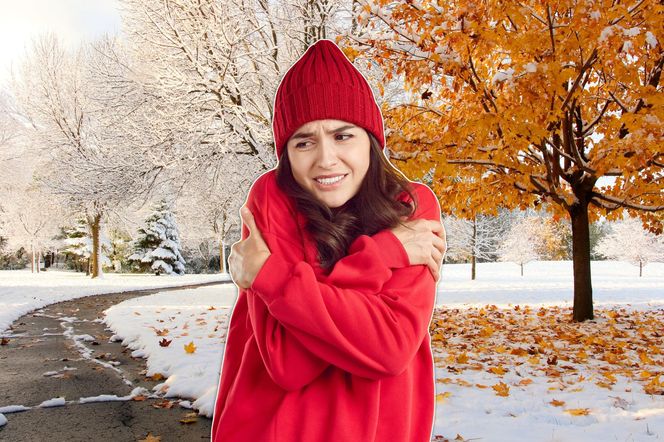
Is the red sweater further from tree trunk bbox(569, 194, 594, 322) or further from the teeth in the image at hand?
tree trunk bbox(569, 194, 594, 322)

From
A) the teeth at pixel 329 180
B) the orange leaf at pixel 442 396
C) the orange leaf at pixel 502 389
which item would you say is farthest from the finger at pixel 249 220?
the orange leaf at pixel 502 389

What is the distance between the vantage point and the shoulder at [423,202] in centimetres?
144

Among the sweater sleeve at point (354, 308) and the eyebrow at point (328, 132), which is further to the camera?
the eyebrow at point (328, 132)

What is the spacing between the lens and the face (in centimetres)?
134

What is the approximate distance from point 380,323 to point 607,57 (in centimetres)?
595

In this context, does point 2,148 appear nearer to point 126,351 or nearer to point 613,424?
point 126,351

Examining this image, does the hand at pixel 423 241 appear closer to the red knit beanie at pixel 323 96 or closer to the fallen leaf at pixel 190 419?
the red knit beanie at pixel 323 96

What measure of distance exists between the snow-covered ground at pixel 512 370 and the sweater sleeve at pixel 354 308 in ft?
8.93

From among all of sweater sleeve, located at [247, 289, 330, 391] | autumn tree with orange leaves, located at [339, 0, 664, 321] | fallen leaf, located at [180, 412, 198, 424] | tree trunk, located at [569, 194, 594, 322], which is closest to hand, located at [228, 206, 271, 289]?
sweater sleeve, located at [247, 289, 330, 391]

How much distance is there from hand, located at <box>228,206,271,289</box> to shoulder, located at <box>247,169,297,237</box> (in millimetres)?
27

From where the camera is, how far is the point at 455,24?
21.0 feet

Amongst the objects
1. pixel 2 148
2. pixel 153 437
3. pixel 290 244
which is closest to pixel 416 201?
pixel 290 244

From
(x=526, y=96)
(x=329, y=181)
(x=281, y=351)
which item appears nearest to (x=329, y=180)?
(x=329, y=181)

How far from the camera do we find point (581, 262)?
375 inches
